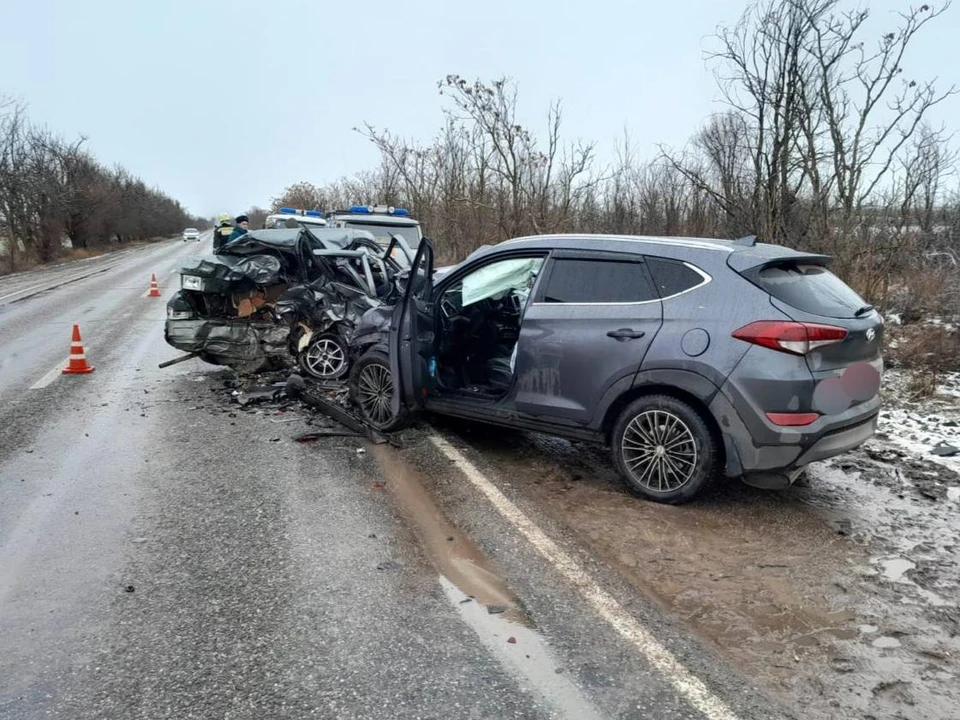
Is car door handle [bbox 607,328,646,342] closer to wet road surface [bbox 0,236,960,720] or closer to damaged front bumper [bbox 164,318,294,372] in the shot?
wet road surface [bbox 0,236,960,720]

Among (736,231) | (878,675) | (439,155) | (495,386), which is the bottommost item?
(878,675)

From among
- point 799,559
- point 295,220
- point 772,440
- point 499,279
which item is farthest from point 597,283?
point 295,220

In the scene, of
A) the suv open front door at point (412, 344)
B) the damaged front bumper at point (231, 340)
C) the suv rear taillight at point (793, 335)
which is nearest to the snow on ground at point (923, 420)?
the suv rear taillight at point (793, 335)

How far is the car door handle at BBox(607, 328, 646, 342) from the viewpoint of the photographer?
4527 mm

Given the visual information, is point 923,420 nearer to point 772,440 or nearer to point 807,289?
point 807,289

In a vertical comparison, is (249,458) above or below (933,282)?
below

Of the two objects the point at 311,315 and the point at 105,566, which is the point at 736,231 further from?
the point at 105,566

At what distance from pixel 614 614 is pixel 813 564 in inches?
51.7

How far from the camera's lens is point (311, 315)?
816 centimetres

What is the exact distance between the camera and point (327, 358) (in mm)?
8164

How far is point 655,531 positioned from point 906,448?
292 centimetres

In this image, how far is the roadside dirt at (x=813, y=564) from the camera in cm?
283

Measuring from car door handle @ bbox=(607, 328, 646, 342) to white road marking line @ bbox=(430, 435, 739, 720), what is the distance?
1.31m

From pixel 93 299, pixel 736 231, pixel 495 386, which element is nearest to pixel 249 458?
pixel 495 386
